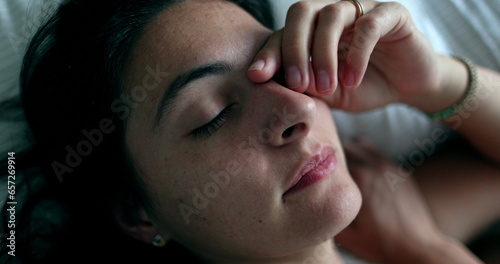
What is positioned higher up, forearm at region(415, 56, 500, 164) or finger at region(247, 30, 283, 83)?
finger at region(247, 30, 283, 83)

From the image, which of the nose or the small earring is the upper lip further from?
the small earring

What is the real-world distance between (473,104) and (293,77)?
0.57 meters

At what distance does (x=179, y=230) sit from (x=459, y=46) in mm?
961

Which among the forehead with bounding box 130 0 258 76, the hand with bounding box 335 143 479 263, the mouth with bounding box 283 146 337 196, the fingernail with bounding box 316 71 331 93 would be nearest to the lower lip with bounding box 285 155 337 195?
the mouth with bounding box 283 146 337 196

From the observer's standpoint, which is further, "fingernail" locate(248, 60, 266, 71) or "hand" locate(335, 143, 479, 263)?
"hand" locate(335, 143, 479, 263)

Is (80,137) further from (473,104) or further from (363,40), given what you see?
(473,104)

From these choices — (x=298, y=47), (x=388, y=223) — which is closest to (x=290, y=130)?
(x=298, y=47)

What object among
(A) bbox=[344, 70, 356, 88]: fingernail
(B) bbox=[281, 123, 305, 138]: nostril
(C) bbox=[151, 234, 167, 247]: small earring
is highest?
(B) bbox=[281, 123, 305, 138]: nostril

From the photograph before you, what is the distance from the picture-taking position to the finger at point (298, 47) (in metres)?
0.71

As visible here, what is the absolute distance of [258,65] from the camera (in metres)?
0.67

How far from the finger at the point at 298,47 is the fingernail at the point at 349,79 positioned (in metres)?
0.09

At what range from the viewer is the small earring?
0.83 m

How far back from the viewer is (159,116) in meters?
0.69

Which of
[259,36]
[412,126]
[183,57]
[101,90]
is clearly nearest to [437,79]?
[412,126]
